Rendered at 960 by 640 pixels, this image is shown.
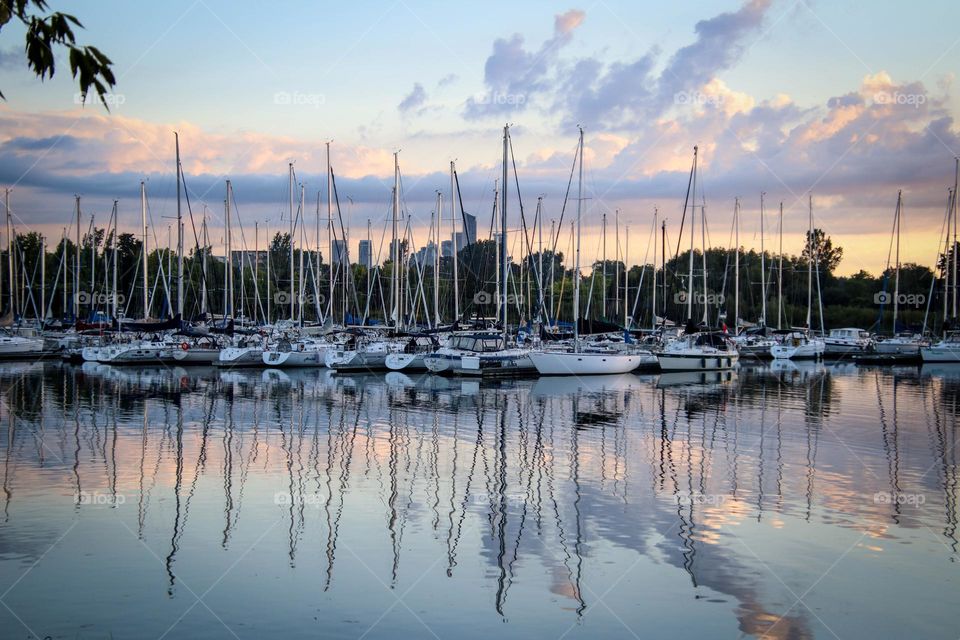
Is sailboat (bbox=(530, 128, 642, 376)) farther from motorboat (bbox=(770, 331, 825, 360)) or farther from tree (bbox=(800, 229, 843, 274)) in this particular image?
tree (bbox=(800, 229, 843, 274))

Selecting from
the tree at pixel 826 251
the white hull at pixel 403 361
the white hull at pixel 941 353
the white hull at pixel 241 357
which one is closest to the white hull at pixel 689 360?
the white hull at pixel 403 361

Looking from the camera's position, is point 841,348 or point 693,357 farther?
point 841,348

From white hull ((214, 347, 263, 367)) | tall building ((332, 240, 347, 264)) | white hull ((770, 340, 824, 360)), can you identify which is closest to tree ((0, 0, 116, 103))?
white hull ((214, 347, 263, 367))

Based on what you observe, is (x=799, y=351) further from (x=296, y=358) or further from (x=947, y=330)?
(x=296, y=358)

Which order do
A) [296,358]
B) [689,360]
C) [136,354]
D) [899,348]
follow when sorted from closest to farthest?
[296,358] < [136,354] < [689,360] < [899,348]

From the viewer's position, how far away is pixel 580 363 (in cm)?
6019

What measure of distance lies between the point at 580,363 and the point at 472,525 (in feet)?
138

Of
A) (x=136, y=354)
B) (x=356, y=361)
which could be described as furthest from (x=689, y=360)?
(x=136, y=354)

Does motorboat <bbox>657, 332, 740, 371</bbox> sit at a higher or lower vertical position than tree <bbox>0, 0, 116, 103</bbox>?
lower

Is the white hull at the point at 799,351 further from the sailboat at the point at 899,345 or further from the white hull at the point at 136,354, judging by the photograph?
the white hull at the point at 136,354

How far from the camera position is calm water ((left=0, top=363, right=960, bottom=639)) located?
1362cm

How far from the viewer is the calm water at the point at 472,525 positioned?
1362cm

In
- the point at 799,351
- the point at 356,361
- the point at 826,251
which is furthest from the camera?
the point at 826,251

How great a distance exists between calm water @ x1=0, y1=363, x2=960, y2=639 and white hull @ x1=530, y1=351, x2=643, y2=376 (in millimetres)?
20553
